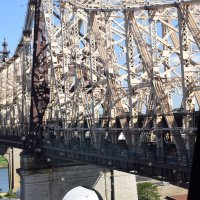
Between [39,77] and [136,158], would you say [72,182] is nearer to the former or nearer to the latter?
[39,77]

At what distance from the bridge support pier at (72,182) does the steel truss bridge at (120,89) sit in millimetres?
1635

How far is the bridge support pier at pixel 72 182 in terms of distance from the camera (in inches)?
1185

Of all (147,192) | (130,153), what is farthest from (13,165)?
(130,153)

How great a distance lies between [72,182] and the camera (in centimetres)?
3138

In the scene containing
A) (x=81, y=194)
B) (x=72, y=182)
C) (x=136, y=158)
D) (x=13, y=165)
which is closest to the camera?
(x=136, y=158)

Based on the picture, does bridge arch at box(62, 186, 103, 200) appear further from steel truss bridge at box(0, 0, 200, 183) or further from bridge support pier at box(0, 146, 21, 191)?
bridge support pier at box(0, 146, 21, 191)

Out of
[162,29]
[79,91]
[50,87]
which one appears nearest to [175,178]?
[162,29]

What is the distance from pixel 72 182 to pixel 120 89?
1198cm

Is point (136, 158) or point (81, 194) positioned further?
point (81, 194)

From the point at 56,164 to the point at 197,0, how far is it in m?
20.6

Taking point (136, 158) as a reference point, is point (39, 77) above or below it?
above

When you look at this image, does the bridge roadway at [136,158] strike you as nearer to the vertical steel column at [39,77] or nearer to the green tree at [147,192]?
the vertical steel column at [39,77]

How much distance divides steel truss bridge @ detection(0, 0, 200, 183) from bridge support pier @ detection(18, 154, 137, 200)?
164cm

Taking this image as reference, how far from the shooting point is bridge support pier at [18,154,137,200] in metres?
30.1
